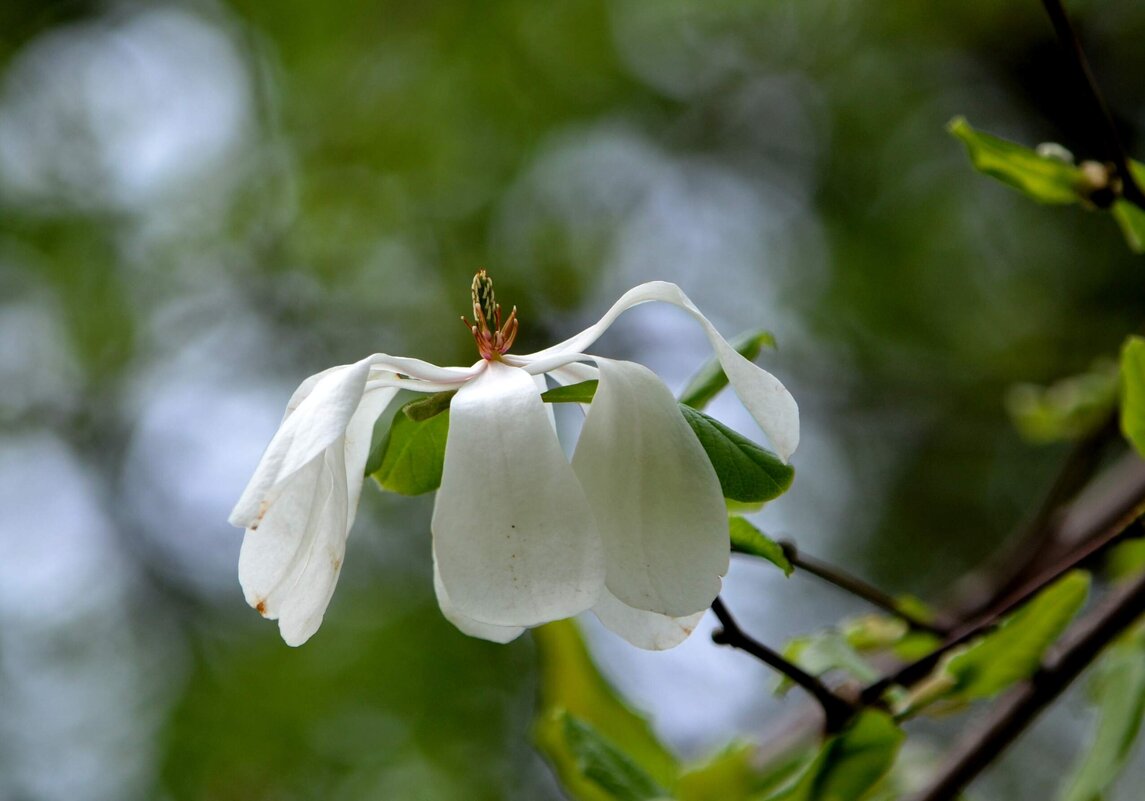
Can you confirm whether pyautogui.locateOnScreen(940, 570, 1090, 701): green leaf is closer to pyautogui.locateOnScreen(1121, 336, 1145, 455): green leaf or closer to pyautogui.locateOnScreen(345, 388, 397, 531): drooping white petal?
pyautogui.locateOnScreen(1121, 336, 1145, 455): green leaf

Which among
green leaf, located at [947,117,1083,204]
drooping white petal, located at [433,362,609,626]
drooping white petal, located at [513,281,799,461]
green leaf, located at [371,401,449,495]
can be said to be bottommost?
green leaf, located at [371,401,449,495]

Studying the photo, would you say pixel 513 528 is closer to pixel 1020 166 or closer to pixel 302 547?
pixel 302 547

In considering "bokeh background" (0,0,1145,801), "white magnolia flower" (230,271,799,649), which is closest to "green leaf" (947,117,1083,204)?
"white magnolia flower" (230,271,799,649)

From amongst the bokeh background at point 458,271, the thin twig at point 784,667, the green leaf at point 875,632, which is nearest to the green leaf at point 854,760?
the thin twig at point 784,667

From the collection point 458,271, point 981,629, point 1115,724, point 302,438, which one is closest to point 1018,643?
point 981,629

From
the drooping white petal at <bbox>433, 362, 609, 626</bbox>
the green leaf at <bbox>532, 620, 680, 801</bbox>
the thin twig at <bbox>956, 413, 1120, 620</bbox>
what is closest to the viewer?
the drooping white petal at <bbox>433, 362, 609, 626</bbox>

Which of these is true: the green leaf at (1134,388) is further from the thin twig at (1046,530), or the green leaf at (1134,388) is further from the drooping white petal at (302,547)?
the drooping white petal at (302,547)
